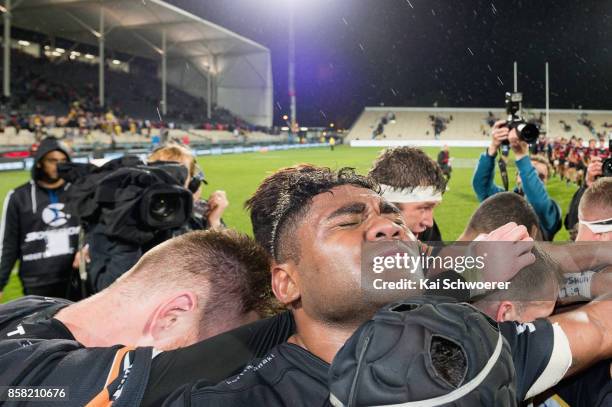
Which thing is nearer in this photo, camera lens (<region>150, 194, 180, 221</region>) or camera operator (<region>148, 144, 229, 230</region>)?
camera lens (<region>150, 194, 180, 221</region>)

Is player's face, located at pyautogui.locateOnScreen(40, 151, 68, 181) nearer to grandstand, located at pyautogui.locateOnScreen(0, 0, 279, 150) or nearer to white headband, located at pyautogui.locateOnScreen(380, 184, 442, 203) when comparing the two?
white headband, located at pyautogui.locateOnScreen(380, 184, 442, 203)

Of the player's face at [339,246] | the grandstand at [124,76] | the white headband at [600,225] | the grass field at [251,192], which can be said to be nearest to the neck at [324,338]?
the player's face at [339,246]

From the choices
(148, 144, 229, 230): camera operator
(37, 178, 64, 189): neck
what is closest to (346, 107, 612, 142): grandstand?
(148, 144, 229, 230): camera operator

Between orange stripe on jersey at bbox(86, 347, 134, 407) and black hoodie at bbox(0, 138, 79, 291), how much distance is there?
8.83ft

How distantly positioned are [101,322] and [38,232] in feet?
7.90

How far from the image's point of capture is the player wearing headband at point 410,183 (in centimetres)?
246

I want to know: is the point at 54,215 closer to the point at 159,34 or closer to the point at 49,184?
the point at 49,184

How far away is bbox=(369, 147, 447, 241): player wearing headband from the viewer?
246 centimetres

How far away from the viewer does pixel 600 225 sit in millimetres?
1930

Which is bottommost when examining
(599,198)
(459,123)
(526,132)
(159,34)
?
(599,198)

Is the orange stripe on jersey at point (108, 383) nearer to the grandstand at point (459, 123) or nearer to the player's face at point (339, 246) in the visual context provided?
the player's face at point (339, 246)

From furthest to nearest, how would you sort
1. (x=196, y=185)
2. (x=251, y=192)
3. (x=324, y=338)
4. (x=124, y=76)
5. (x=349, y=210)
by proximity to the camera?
(x=124, y=76), (x=251, y=192), (x=196, y=185), (x=349, y=210), (x=324, y=338)

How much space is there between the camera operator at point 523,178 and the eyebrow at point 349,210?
221 cm

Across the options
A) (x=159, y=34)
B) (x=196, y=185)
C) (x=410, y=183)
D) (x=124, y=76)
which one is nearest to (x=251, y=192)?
(x=196, y=185)
